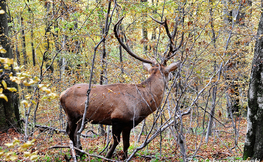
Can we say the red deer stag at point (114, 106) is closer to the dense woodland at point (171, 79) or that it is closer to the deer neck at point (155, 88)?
the deer neck at point (155, 88)

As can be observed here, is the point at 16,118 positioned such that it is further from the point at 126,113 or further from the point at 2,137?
the point at 126,113

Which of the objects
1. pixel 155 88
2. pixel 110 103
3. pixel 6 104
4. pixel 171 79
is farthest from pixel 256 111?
pixel 6 104

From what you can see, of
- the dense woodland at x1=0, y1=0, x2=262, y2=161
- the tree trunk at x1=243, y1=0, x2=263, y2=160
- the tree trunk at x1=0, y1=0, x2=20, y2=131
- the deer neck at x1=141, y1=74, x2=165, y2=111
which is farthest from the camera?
the tree trunk at x1=0, y1=0, x2=20, y2=131

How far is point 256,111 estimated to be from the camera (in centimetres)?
392

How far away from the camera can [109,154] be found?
4988mm

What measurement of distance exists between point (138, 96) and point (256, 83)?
2.45m

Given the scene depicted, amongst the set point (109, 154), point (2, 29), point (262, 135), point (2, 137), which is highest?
point (2, 29)

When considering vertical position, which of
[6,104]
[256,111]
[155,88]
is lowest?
[6,104]

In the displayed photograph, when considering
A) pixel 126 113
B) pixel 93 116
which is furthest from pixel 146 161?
pixel 93 116

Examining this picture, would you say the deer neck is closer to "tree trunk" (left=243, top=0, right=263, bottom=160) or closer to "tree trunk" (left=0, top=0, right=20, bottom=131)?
"tree trunk" (left=243, top=0, right=263, bottom=160)

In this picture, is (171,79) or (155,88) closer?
(155,88)

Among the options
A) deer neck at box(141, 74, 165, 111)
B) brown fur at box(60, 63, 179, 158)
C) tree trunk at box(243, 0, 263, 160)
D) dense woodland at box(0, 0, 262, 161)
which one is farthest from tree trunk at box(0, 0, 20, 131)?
tree trunk at box(243, 0, 263, 160)

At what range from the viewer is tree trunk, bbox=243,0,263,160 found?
12.6ft

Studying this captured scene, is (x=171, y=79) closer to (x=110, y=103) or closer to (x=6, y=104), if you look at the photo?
(x=110, y=103)
